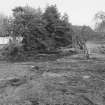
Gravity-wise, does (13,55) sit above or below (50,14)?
below

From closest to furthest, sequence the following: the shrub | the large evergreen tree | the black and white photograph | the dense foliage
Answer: the black and white photograph, the shrub, the dense foliage, the large evergreen tree

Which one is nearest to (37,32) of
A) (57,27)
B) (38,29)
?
(38,29)

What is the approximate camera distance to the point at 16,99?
339cm

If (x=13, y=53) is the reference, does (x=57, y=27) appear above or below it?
above

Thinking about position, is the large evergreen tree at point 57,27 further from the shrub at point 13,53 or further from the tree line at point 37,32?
the shrub at point 13,53

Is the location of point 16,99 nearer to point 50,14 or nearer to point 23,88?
point 23,88

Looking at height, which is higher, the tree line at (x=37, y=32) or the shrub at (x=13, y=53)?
the tree line at (x=37, y=32)

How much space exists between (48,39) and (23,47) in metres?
2.88

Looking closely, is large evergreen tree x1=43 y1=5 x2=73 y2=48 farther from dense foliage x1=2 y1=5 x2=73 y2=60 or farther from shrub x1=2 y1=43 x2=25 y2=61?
shrub x1=2 y1=43 x2=25 y2=61

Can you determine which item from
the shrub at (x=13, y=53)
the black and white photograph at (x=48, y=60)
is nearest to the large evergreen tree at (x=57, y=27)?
the black and white photograph at (x=48, y=60)

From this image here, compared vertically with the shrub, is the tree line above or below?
above

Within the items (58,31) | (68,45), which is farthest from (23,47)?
(68,45)

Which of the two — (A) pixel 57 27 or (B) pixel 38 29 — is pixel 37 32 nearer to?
(B) pixel 38 29

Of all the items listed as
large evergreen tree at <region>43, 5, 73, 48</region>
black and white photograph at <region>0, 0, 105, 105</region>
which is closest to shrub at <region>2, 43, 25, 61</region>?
black and white photograph at <region>0, 0, 105, 105</region>
